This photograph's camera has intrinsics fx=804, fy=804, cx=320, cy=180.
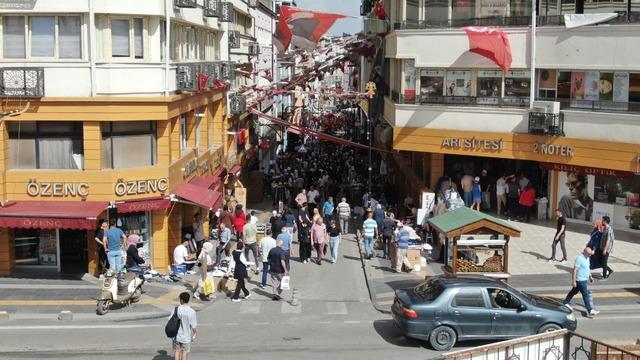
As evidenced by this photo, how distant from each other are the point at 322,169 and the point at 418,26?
18.2 meters

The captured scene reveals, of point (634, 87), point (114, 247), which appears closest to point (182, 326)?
point (114, 247)

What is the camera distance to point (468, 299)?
16.5 meters

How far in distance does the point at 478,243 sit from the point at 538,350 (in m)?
8.64

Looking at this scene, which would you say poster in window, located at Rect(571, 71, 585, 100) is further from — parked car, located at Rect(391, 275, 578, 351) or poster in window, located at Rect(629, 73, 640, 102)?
parked car, located at Rect(391, 275, 578, 351)

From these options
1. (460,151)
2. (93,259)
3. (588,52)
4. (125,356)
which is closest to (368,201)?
(460,151)

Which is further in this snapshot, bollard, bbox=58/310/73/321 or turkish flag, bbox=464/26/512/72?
turkish flag, bbox=464/26/512/72

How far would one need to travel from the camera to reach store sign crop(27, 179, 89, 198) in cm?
2303

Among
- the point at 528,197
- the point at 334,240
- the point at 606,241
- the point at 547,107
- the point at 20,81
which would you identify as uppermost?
the point at 20,81

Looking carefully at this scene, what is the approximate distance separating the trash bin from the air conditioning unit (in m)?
3.65

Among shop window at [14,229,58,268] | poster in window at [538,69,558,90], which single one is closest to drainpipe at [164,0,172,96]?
shop window at [14,229,58,268]

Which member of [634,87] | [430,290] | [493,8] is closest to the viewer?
[430,290]

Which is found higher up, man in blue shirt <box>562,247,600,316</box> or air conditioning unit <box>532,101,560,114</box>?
air conditioning unit <box>532,101,560,114</box>

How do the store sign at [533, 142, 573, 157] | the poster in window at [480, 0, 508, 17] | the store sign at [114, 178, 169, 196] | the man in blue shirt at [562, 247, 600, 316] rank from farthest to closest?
the poster in window at [480, 0, 508, 17]
the store sign at [533, 142, 573, 157]
the store sign at [114, 178, 169, 196]
the man in blue shirt at [562, 247, 600, 316]

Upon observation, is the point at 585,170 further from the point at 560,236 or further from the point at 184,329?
the point at 184,329
